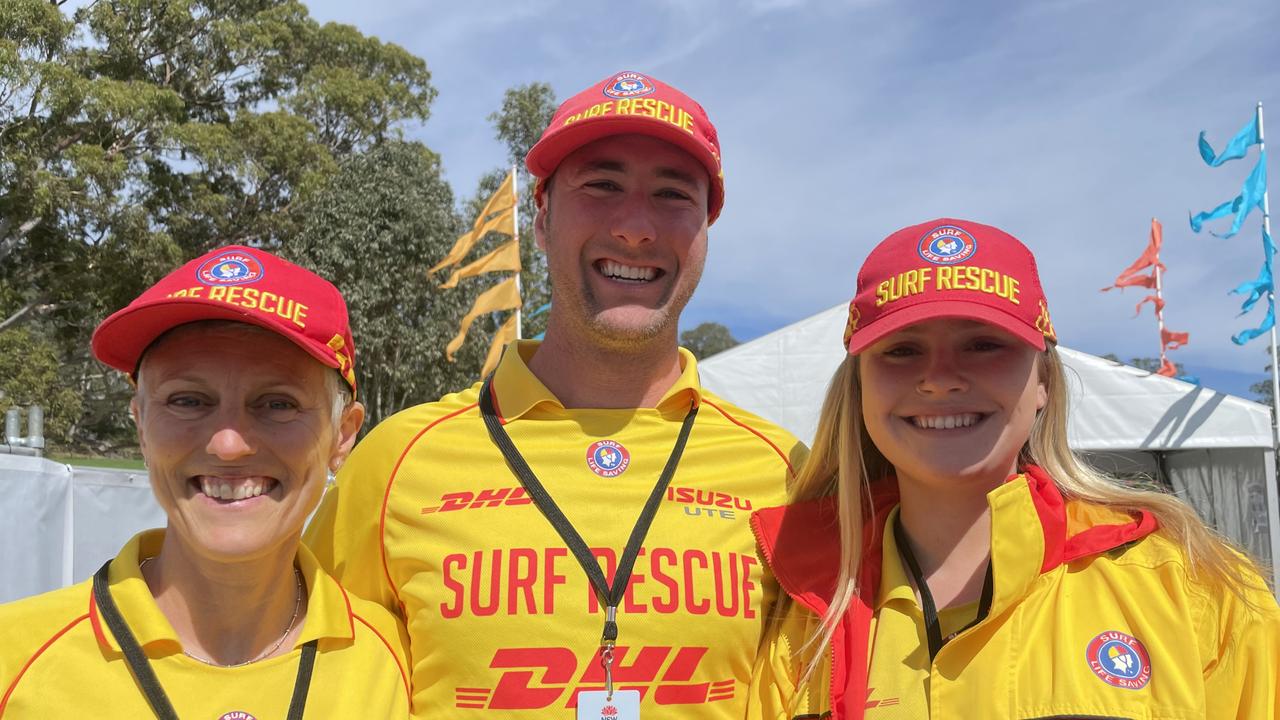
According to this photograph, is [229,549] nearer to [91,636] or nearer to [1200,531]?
[91,636]

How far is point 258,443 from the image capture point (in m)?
2.00

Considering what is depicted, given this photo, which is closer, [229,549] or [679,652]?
[229,549]

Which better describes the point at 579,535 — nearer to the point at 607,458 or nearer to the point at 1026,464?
the point at 607,458

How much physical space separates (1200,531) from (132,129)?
803 inches

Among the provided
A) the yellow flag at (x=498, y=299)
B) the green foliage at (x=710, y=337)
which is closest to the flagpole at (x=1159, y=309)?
the yellow flag at (x=498, y=299)

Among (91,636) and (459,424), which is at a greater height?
(459,424)

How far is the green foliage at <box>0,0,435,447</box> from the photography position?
56.3 ft

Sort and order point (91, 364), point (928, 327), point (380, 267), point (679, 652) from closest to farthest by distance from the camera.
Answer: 1. point (928, 327)
2. point (679, 652)
3. point (380, 267)
4. point (91, 364)

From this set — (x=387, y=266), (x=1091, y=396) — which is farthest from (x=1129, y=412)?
(x=387, y=266)

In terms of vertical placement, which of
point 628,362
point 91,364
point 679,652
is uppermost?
point 91,364

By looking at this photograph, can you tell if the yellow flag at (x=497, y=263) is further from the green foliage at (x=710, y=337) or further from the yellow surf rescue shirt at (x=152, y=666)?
the green foliage at (x=710, y=337)

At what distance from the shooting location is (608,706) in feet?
7.26

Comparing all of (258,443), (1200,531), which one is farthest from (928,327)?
(258,443)

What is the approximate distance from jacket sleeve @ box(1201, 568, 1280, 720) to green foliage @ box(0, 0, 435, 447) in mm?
19000
